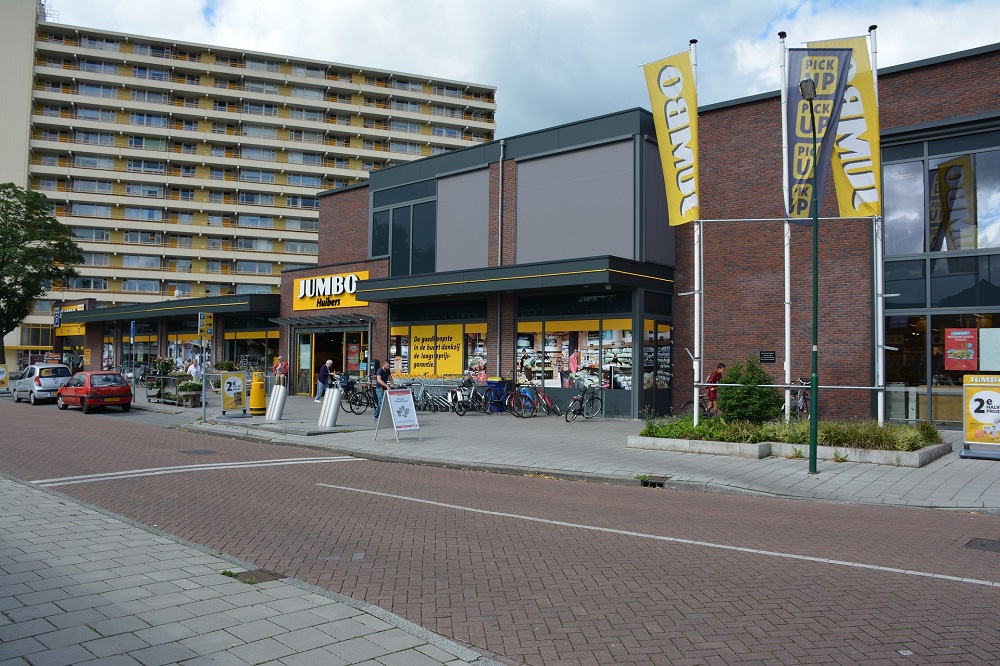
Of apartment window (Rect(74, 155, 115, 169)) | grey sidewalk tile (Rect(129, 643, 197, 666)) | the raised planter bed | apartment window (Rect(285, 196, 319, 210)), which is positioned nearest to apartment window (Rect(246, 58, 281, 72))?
apartment window (Rect(285, 196, 319, 210))

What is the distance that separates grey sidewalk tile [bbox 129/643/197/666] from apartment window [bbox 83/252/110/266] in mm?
77501

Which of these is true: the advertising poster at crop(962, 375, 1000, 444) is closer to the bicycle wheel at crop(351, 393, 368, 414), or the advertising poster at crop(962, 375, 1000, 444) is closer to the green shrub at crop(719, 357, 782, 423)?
the green shrub at crop(719, 357, 782, 423)

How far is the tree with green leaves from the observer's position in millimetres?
46750

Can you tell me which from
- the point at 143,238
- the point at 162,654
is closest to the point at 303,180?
the point at 143,238

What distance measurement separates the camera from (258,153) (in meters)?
75.5

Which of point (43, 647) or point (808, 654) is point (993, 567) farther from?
point (43, 647)

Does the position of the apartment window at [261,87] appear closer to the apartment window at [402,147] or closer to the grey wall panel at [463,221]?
the apartment window at [402,147]

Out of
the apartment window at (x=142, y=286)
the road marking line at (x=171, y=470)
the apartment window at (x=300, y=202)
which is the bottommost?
the road marking line at (x=171, y=470)

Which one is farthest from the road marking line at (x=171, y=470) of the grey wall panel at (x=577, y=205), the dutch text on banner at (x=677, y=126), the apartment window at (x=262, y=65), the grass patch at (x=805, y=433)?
the apartment window at (x=262, y=65)

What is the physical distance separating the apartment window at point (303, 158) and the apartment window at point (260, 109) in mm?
4634

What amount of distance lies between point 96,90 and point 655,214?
70785 millimetres

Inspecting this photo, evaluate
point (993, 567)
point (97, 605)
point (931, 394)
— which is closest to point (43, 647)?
point (97, 605)

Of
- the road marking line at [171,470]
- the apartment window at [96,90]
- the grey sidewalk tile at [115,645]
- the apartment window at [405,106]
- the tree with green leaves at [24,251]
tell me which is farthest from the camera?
the apartment window at [405,106]

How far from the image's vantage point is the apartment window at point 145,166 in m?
72.8
